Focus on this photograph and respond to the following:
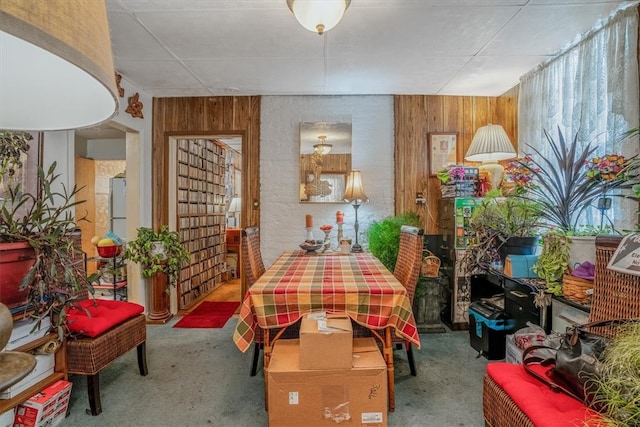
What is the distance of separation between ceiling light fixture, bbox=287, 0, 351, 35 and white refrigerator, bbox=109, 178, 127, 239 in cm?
427

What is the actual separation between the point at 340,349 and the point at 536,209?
180cm

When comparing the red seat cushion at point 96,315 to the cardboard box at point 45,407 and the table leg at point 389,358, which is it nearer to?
the cardboard box at point 45,407

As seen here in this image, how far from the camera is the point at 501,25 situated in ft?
7.92

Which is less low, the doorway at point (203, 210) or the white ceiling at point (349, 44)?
the white ceiling at point (349, 44)

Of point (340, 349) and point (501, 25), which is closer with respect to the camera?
point (340, 349)

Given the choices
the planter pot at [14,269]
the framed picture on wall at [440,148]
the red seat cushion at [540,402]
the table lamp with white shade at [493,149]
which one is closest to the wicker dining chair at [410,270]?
the red seat cushion at [540,402]

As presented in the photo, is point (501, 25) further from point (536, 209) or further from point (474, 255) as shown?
point (474, 255)

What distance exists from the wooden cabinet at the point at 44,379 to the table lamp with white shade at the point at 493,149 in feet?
11.9

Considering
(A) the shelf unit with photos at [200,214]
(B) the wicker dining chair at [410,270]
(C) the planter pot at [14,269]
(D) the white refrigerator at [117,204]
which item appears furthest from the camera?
(D) the white refrigerator at [117,204]

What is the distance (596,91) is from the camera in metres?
2.41

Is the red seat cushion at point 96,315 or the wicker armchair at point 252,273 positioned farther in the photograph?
the wicker armchair at point 252,273

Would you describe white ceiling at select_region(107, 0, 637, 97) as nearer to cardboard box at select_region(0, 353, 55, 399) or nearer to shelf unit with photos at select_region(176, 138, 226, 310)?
shelf unit with photos at select_region(176, 138, 226, 310)

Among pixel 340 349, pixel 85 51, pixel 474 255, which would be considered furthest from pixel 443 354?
pixel 85 51

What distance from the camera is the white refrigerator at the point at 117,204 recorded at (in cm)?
505
